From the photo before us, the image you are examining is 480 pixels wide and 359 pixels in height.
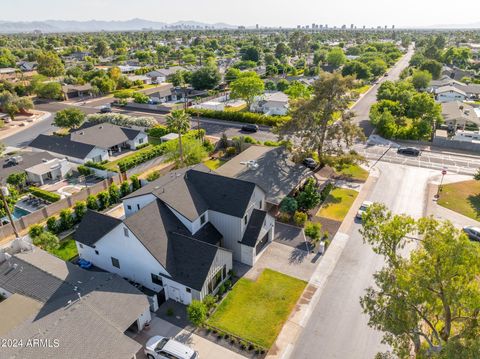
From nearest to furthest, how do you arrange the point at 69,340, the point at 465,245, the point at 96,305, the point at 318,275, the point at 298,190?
the point at 465,245, the point at 69,340, the point at 96,305, the point at 318,275, the point at 298,190

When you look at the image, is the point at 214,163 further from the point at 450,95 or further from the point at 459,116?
the point at 450,95

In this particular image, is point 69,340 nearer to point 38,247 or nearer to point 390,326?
point 38,247

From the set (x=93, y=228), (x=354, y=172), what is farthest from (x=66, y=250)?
(x=354, y=172)

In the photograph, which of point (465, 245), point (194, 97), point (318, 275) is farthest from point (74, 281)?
point (194, 97)

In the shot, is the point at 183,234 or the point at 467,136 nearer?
the point at 183,234

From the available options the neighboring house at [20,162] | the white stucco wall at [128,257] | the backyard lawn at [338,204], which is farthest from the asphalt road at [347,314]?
the neighboring house at [20,162]

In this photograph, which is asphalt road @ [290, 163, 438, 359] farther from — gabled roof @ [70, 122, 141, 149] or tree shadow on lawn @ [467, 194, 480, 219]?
gabled roof @ [70, 122, 141, 149]

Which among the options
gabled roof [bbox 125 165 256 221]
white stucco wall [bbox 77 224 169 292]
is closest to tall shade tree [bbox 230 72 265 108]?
gabled roof [bbox 125 165 256 221]
